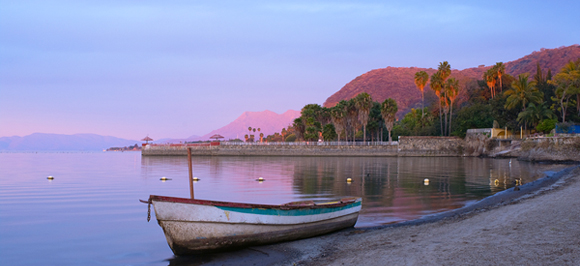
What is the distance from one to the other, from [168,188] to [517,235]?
2688 centimetres

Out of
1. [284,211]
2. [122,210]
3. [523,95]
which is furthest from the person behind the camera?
[523,95]

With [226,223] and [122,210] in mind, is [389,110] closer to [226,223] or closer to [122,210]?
[122,210]

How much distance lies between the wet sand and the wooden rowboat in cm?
32

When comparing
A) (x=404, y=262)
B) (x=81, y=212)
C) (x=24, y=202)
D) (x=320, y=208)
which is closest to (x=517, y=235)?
(x=404, y=262)

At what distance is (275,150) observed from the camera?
98375 millimetres

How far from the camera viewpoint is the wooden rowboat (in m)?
10.5

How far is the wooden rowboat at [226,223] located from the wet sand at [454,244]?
32cm

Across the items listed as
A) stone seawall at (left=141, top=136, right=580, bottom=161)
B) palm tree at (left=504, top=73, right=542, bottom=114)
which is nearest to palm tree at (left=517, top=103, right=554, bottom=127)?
palm tree at (left=504, top=73, right=542, bottom=114)

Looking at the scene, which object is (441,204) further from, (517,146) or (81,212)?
(517,146)

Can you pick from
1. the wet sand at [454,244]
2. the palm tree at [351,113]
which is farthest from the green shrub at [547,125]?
the wet sand at [454,244]

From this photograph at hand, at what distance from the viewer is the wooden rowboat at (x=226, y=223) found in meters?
10.5

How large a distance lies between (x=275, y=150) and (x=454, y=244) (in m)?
89.2

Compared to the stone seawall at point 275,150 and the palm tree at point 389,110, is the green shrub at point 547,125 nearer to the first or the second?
the palm tree at point 389,110

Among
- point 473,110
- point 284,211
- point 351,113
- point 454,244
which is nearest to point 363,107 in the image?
point 351,113
